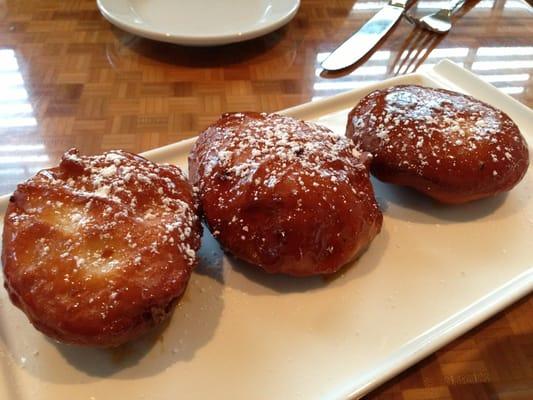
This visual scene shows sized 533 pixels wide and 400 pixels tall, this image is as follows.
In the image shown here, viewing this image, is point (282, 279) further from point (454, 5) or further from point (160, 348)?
point (454, 5)

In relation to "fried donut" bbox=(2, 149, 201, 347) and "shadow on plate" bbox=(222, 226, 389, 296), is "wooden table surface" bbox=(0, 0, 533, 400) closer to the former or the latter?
"shadow on plate" bbox=(222, 226, 389, 296)

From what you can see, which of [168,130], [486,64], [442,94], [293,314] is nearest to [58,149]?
[168,130]

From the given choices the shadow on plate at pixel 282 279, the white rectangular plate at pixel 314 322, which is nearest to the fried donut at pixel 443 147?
the white rectangular plate at pixel 314 322

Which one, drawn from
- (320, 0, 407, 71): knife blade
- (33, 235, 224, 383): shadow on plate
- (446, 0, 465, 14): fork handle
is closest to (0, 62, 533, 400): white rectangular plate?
(33, 235, 224, 383): shadow on plate

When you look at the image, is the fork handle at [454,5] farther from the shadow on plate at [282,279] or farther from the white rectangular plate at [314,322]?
the shadow on plate at [282,279]

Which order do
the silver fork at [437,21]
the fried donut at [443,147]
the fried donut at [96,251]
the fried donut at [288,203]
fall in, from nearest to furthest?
1. the fried donut at [96,251]
2. the fried donut at [288,203]
3. the fried donut at [443,147]
4. the silver fork at [437,21]

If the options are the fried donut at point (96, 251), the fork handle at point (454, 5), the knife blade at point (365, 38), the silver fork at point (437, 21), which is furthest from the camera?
the fork handle at point (454, 5)
